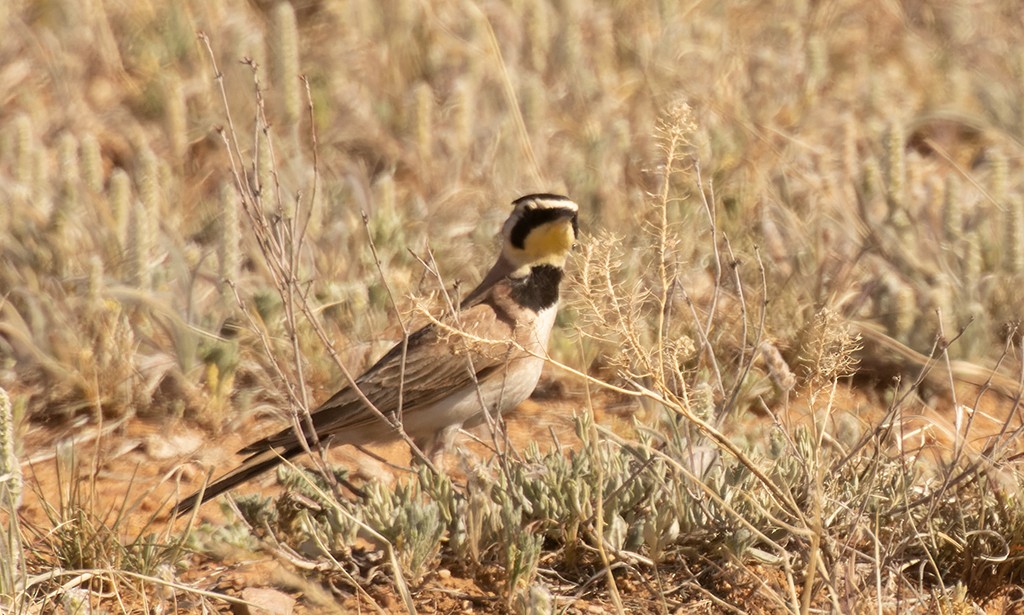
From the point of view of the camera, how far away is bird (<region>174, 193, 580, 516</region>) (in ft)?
14.7

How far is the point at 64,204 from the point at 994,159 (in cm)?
399

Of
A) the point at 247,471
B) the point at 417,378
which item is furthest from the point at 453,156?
the point at 247,471

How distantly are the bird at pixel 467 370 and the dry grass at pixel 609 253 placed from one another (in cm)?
25

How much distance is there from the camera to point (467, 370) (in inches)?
181

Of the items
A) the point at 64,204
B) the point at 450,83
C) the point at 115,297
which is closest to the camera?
the point at 115,297

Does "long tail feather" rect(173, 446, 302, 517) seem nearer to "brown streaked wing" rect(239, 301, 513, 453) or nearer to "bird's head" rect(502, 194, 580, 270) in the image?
"brown streaked wing" rect(239, 301, 513, 453)

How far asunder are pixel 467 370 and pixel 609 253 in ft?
5.34

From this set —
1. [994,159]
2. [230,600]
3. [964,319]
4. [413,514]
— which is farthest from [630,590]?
[994,159]

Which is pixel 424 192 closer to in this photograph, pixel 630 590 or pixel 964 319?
pixel 964 319

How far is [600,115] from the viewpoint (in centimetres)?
701

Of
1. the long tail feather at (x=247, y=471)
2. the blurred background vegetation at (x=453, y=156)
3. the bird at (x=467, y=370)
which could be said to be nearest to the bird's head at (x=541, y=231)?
the bird at (x=467, y=370)

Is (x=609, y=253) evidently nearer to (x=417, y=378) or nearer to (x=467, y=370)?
(x=467, y=370)

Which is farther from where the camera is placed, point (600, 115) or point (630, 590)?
point (600, 115)

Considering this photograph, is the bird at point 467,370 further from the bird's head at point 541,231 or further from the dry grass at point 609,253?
the dry grass at point 609,253
